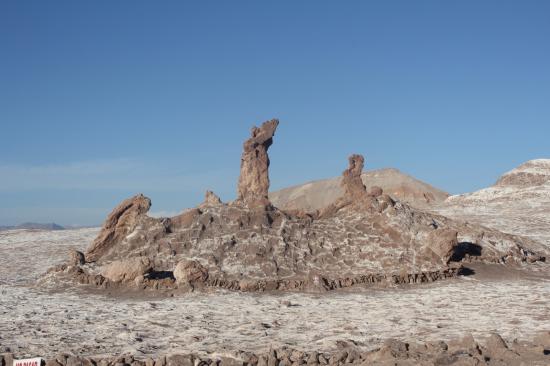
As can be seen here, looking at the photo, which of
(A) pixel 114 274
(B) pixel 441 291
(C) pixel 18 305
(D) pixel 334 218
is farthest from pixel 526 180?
(C) pixel 18 305

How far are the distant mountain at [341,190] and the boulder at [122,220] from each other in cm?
3866

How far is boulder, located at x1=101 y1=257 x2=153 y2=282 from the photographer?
14203 mm

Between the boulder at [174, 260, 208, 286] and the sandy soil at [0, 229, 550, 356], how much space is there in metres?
0.68

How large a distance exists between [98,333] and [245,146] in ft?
35.1

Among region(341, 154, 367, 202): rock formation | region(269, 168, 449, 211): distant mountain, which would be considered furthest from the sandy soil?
A: region(269, 168, 449, 211): distant mountain

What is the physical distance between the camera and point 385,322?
10.1 metres

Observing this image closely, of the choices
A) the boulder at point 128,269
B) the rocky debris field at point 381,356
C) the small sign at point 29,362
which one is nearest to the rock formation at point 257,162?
the boulder at point 128,269

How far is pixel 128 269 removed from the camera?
46.8ft

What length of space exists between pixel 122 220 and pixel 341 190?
46355 millimetres

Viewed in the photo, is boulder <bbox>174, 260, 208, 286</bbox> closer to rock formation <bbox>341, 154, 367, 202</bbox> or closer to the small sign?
the small sign

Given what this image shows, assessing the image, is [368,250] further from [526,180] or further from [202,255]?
[526,180]

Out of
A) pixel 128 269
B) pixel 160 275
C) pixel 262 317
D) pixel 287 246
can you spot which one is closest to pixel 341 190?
pixel 287 246

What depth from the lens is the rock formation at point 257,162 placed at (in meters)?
19.2

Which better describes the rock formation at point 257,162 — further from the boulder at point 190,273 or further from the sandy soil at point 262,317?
the sandy soil at point 262,317
